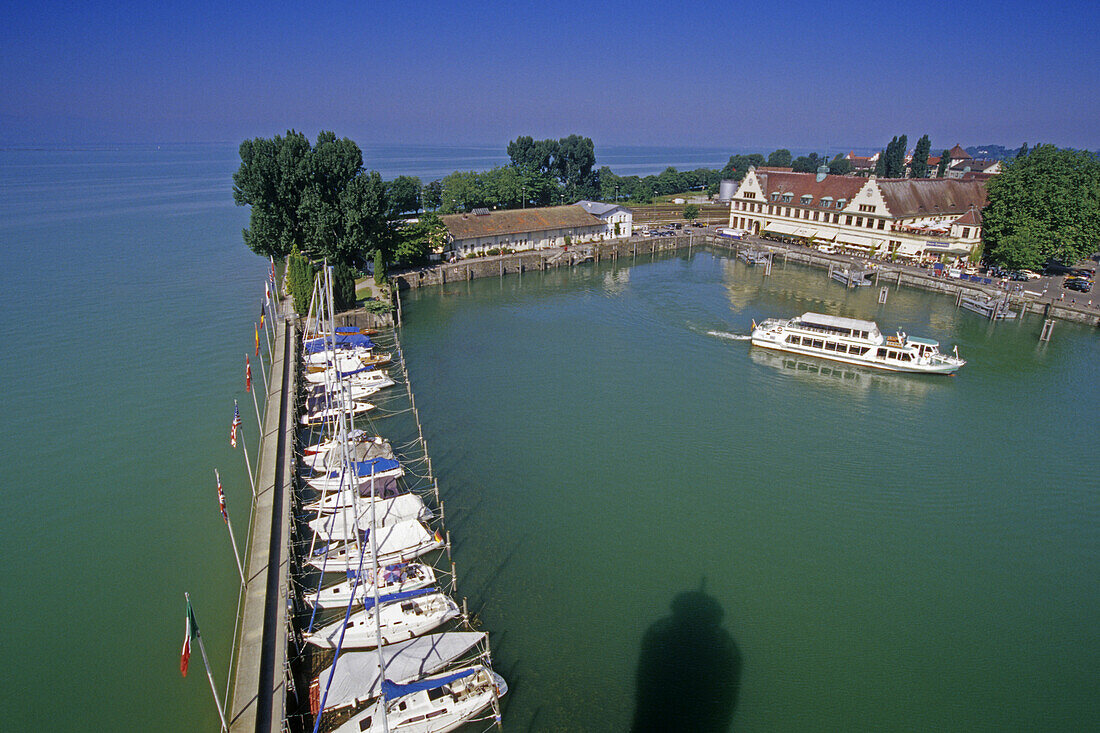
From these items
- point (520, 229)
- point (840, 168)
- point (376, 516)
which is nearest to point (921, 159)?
point (840, 168)

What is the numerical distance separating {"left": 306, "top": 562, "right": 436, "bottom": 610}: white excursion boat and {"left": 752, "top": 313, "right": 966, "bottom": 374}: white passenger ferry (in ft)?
99.4

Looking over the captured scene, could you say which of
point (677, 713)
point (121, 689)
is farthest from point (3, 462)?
point (677, 713)

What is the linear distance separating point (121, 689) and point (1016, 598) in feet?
92.3

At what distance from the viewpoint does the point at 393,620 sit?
1744cm

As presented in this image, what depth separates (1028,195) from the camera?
53875 mm

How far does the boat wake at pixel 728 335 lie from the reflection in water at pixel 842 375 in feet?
6.98

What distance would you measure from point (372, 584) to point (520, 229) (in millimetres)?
50735

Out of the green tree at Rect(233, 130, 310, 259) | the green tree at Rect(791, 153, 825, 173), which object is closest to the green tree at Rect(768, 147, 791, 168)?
the green tree at Rect(791, 153, 825, 173)

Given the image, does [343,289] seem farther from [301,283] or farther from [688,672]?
[688,672]

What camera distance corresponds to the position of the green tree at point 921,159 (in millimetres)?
111875

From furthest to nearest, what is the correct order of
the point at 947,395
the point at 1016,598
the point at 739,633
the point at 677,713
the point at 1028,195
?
the point at 1028,195 < the point at 947,395 < the point at 1016,598 < the point at 739,633 < the point at 677,713

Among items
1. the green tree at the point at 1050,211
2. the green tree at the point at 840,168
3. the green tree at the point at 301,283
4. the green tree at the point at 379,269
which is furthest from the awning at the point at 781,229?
the green tree at the point at 840,168

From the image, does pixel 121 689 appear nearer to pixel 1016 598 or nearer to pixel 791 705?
pixel 791 705

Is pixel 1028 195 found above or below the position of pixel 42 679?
above
